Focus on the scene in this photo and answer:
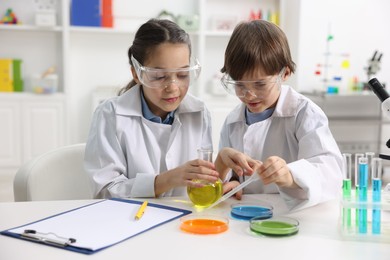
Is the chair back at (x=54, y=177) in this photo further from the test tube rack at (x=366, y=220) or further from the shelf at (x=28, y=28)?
the shelf at (x=28, y=28)

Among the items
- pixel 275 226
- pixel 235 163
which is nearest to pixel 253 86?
pixel 235 163

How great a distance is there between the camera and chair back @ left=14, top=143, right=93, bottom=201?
155 cm

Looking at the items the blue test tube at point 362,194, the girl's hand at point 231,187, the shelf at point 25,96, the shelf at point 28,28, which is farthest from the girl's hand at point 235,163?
the shelf at point 28,28

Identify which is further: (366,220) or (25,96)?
(25,96)

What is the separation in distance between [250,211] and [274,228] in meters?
0.17

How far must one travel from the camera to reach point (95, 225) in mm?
1167

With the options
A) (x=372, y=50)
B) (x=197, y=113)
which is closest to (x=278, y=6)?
(x=372, y=50)

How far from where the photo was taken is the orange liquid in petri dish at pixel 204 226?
1126 millimetres

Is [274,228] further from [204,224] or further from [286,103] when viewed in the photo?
[286,103]

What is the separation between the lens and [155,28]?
5.58ft

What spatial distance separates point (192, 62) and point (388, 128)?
4.32 meters

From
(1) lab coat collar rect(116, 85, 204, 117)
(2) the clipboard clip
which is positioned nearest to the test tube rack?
(2) the clipboard clip

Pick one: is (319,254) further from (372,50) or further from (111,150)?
(372,50)

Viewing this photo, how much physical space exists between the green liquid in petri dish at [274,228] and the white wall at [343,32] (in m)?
4.09
